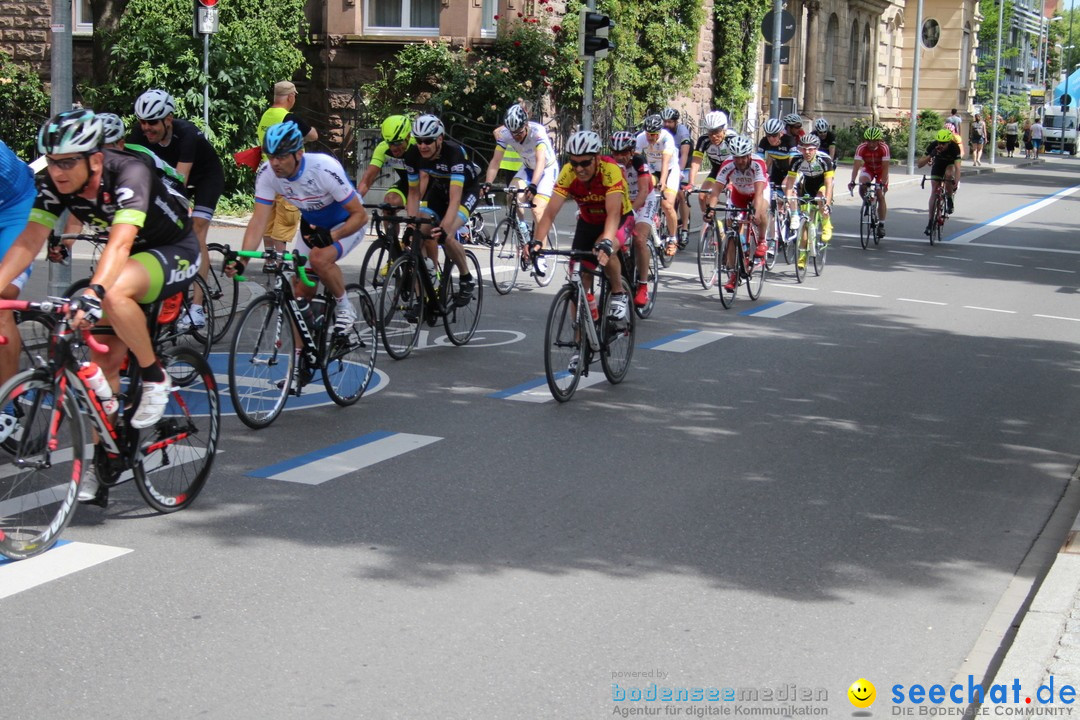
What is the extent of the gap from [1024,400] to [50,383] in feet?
22.9

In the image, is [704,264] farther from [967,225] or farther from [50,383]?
[50,383]

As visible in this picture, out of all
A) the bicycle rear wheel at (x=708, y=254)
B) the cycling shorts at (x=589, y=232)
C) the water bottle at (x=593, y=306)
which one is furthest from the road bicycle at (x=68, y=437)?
the bicycle rear wheel at (x=708, y=254)

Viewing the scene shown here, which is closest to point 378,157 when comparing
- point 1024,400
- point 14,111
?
point 1024,400

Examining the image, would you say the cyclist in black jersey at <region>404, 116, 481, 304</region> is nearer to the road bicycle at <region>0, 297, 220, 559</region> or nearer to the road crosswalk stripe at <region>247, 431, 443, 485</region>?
the road crosswalk stripe at <region>247, 431, 443, 485</region>

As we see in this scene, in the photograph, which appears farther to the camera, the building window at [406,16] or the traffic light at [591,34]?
the building window at [406,16]

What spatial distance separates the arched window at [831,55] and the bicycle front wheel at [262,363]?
47.5 m

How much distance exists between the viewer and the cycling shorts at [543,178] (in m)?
15.1

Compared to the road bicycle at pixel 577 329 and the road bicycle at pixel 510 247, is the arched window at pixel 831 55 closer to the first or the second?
the road bicycle at pixel 510 247

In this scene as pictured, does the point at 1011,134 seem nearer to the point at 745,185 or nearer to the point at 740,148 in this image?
the point at 745,185

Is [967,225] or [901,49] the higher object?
[901,49]

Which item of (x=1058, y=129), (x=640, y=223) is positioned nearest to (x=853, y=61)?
(x=1058, y=129)

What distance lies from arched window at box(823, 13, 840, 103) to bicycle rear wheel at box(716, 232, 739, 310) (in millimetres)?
40887

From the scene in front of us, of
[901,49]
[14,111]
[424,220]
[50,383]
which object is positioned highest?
[901,49]

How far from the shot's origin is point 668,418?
905 centimetres
